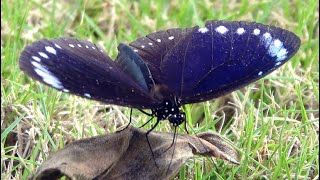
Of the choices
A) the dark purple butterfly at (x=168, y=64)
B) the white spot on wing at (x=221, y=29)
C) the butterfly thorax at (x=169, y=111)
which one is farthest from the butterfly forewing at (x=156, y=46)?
the butterfly thorax at (x=169, y=111)

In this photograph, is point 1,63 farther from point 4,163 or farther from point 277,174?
point 277,174

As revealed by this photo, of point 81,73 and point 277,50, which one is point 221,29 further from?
point 81,73

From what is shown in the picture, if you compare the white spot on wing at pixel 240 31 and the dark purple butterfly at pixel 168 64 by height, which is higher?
the white spot on wing at pixel 240 31

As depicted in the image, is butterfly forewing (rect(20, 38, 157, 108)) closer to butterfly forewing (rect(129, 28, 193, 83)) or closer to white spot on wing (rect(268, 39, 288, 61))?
butterfly forewing (rect(129, 28, 193, 83))

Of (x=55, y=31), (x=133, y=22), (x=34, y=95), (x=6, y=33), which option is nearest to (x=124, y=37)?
(x=133, y=22)

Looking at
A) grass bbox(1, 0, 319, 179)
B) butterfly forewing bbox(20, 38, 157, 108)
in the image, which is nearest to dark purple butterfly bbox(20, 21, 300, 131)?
butterfly forewing bbox(20, 38, 157, 108)

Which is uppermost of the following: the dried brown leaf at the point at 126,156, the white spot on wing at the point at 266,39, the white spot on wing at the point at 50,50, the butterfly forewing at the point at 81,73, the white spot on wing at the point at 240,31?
the white spot on wing at the point at 240,31

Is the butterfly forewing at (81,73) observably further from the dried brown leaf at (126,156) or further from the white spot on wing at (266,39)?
the white spot on wing at (266,39)
